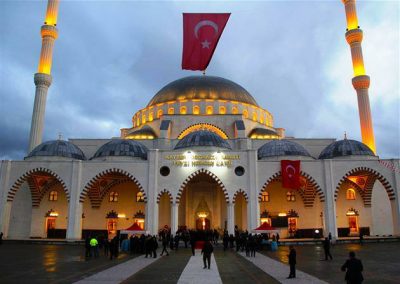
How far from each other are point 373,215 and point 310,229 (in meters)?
6.35

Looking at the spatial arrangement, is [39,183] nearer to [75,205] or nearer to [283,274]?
[75,205]

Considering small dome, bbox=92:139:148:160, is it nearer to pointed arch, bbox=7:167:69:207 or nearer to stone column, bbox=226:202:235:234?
pointed arch, bbox=7:167:69:207

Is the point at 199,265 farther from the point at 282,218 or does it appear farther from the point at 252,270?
the point at 282,218

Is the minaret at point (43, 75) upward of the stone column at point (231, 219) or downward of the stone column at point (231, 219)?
upward

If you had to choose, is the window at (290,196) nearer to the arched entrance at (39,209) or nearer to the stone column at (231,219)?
the stone column at (231,219)

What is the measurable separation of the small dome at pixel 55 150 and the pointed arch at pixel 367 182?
23.8 meters

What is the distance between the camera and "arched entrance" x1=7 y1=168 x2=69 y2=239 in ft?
110

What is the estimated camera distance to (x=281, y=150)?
32875mm

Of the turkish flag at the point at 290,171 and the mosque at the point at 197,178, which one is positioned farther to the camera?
the mosque at the point at 197,178

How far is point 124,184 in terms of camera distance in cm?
3569

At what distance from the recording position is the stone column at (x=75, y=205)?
29.6 meters

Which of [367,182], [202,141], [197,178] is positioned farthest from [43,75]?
[367,182]

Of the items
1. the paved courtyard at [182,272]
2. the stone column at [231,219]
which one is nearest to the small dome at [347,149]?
the stone column at [231,219]

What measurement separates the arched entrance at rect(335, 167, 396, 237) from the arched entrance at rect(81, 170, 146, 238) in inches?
739
